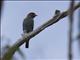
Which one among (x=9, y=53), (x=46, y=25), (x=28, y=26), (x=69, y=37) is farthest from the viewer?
(x=28, y=26)

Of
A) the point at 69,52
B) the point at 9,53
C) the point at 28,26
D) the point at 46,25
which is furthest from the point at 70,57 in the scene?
the point at 28,26

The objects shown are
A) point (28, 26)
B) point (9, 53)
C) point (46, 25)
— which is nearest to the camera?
point (9, 53)

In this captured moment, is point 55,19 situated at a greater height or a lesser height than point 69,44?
lesser

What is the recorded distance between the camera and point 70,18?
0.70 m

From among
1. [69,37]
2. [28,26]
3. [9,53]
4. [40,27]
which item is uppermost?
[69,37]

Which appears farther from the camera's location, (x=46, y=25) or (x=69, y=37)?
(x=46, y=25)

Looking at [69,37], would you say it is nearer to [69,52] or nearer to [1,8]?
[69,52]

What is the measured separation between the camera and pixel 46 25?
326cm

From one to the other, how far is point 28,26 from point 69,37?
6.64 meters

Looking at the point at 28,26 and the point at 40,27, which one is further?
the point at 28,26

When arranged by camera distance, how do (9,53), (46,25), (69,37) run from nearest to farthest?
1. (69,37)
2. (9,53)
3. (46,25)

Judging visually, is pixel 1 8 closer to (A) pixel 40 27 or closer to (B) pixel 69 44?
(B) pixel 69 44

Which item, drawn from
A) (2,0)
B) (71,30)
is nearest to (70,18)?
(71,30)

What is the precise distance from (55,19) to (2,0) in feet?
8.68
